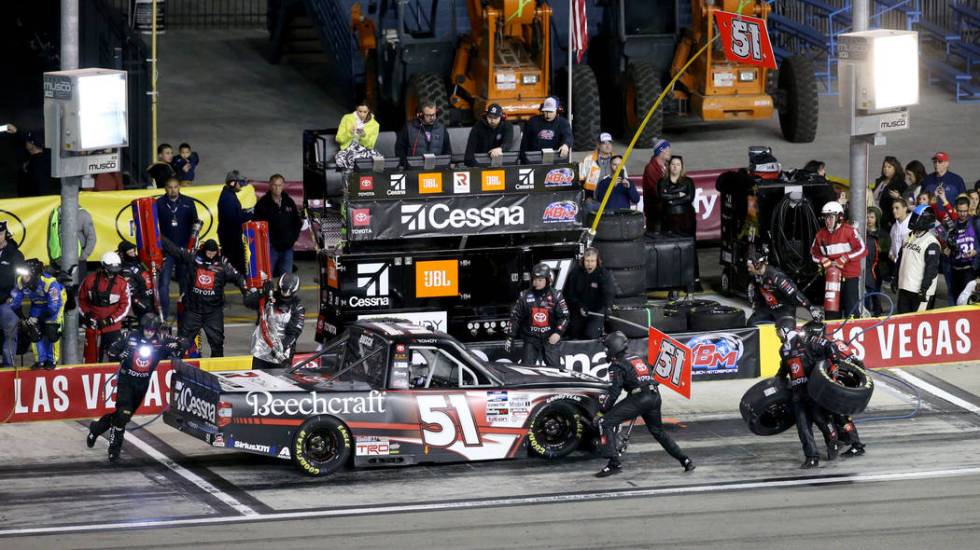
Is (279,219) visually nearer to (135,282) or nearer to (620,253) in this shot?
(135,282)

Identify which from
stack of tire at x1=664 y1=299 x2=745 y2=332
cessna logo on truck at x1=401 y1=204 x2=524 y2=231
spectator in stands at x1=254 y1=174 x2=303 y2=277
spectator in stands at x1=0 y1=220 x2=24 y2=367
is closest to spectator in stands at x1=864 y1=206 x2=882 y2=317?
stack of tire at x1=664 y1=299 x2=745 y2=332

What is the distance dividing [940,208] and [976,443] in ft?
20.7

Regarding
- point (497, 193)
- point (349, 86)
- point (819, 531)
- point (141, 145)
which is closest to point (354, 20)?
point (349, 86)

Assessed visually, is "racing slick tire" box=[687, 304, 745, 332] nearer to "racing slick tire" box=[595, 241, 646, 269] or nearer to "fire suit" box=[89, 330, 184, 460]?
"racing slick tire" box=[595, 241, 646, 269]

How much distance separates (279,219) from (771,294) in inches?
252

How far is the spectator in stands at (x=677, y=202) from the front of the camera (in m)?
23.7

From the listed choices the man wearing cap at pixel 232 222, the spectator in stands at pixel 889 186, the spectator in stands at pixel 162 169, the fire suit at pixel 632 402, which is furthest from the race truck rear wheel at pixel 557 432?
the spectator in stands at pixel 162 169

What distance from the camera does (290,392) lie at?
15969mm

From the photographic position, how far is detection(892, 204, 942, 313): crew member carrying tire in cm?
2138

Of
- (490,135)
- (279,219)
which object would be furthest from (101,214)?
(490,135)

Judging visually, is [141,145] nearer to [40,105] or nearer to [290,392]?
[40,105]

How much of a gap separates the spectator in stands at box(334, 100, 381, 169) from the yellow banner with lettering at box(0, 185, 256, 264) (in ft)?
13.8

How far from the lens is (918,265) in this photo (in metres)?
21.5

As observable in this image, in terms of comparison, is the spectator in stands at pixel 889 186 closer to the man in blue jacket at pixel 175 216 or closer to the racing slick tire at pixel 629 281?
the racing slick tire at pixel 629 281
